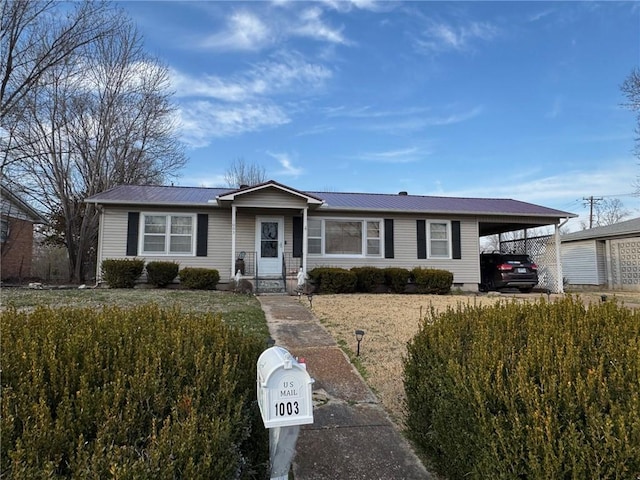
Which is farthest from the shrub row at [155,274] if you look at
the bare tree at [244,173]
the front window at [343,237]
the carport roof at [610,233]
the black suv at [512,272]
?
the carport roof at [610,233]

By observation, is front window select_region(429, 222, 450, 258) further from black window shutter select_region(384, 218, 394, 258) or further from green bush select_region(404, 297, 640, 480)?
green bush select_region(404, 297, 640, 480)

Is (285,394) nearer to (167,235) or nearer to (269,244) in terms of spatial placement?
(269,244)

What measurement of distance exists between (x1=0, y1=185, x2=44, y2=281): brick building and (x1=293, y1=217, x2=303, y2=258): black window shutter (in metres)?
11.0

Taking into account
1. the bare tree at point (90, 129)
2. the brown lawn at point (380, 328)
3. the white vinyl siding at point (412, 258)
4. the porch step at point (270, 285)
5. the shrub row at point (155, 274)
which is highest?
the bare tree at point (90, 129)

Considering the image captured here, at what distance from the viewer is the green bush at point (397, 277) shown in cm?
1309

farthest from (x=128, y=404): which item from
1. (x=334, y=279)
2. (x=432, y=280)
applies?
(x=432, y=280)

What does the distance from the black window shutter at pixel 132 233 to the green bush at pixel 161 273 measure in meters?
1.00

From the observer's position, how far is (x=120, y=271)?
11719mm

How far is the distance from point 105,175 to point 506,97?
1724cm

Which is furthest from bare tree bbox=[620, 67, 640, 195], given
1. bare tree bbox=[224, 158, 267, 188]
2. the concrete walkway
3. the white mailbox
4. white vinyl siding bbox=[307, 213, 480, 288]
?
the white mailbox

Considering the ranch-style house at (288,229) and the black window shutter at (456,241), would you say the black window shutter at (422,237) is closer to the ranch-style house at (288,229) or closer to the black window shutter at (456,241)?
the ranch-style house at (288,229)

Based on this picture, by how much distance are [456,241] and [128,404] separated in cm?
1422

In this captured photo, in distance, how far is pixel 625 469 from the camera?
1.55m

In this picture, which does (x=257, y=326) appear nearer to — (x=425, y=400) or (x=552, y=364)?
(x=425, y=400)
